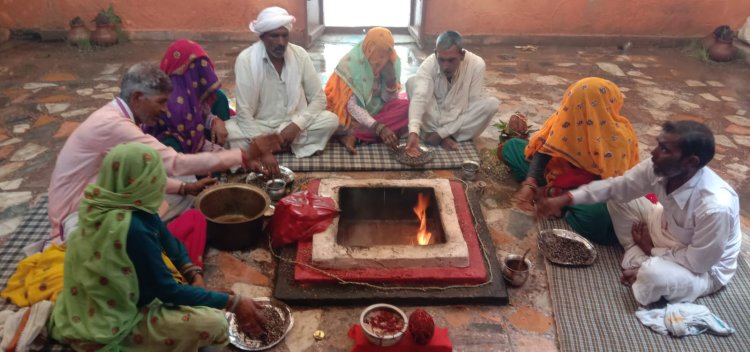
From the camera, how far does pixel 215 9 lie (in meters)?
8.36

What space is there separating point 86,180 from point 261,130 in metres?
1.76

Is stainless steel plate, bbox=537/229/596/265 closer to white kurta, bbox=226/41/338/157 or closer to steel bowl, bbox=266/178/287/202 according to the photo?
steel bowl, bbox=266/178/287/202

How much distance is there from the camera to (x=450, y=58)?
4344 millimetres

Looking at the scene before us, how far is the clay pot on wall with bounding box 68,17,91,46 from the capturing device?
307 inches

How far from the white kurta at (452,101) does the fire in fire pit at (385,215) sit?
105 cm

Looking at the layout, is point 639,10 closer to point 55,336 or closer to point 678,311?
point 678,311

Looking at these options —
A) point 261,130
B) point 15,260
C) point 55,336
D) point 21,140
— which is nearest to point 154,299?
point 55,336

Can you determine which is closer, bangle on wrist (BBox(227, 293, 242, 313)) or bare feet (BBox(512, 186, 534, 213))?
bangle on wrist (BBox(227, 293, 242, 313))

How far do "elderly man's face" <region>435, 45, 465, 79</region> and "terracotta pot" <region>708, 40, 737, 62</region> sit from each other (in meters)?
6.12

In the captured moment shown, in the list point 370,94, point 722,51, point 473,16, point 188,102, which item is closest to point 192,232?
point 188,102

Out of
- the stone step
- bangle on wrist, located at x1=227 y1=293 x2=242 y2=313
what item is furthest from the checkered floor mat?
the stone step

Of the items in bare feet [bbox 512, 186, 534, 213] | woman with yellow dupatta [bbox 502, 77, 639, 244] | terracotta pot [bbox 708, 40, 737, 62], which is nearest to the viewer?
woman with yellow dupatta [bbox 502, 77, 639, 244]

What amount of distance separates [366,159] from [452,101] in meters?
1.05

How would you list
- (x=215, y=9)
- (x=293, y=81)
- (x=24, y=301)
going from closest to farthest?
(x=24, y=301) → (x=293, y=81) → (x=215, y=9)
